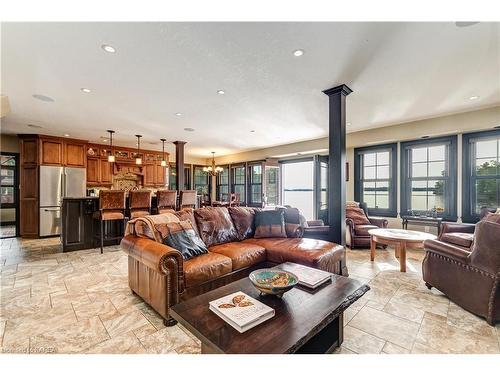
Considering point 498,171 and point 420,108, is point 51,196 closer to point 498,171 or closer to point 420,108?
point 420,108

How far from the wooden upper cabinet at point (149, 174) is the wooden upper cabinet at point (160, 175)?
0.45 feet

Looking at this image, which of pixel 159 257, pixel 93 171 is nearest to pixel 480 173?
pixel 159 257

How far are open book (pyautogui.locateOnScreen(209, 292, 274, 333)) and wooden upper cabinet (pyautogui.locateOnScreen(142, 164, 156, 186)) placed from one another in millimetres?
7037

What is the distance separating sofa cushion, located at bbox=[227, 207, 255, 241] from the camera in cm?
332

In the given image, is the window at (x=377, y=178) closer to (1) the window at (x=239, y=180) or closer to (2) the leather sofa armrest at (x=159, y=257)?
(1) the window at (x=239, y=180)

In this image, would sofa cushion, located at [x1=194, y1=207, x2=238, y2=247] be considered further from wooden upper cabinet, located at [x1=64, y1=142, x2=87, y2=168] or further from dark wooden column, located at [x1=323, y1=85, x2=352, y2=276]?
wooden upper cabinet, located at [x1=64, y1=142, x2=87, y2=168]

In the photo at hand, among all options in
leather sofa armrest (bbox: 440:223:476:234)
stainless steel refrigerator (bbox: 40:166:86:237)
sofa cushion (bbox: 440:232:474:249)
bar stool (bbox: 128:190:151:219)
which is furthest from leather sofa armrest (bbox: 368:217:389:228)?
stainless steel refrigerator (bbox: 40:166:86:237)

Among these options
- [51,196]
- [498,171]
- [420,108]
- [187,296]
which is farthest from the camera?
[51,196]

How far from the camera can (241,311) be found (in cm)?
133

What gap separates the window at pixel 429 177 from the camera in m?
4.56

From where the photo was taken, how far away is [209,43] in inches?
83.3
